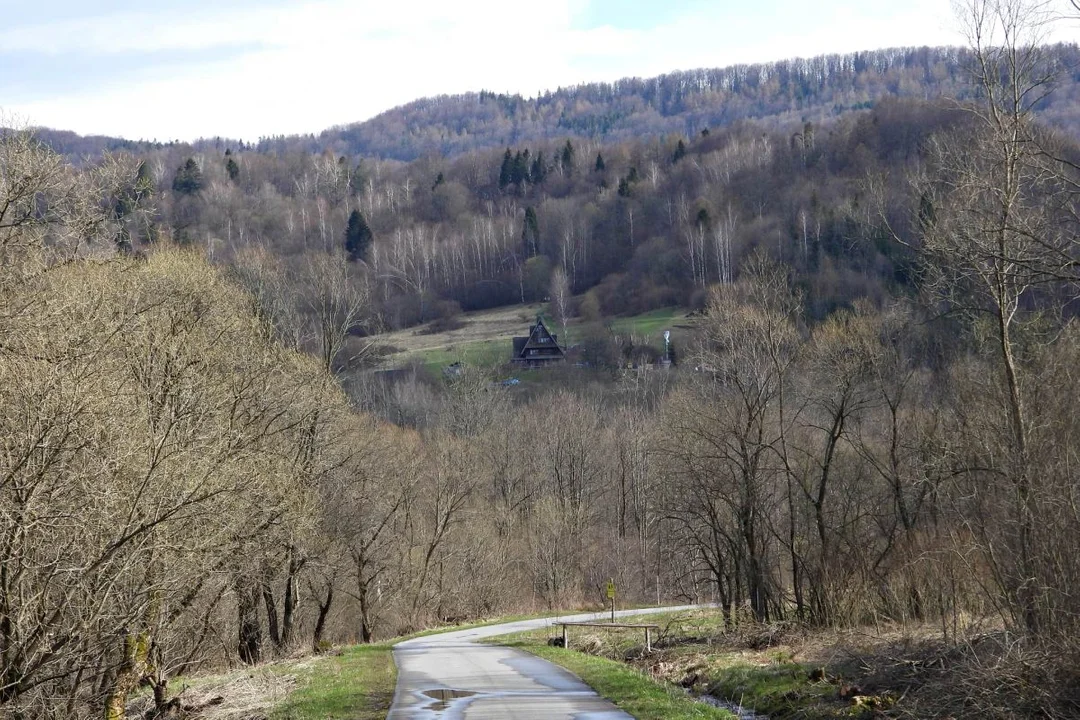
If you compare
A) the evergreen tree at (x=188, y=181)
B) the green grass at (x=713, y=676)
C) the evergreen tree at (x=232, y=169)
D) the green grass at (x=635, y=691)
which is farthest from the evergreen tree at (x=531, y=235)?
the green grass at (x=635, y=691)

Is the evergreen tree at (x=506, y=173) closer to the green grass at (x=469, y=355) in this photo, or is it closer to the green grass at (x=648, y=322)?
the green grass at (x=648, y=322)

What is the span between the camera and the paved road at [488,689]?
1563cm

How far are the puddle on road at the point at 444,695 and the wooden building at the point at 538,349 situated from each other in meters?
84.2

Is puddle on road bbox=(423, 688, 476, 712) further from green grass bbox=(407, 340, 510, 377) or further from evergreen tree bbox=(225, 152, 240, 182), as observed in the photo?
evergreen tree bbox=(225, 152, 240, 182)

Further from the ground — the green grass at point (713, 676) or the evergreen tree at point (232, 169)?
the evergreen tree at point (232, 169)

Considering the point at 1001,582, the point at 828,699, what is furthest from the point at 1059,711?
the point at 828,699

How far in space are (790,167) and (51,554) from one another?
126424mm

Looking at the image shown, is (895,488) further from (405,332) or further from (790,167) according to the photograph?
(790,167)

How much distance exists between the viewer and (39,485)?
485 inches

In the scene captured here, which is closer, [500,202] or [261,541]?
[261,541]

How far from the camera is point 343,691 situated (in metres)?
19.1

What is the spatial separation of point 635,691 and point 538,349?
89.0 metres

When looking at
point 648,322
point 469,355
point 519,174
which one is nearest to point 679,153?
point 519,174

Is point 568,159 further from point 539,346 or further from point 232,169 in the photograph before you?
point 539,346
